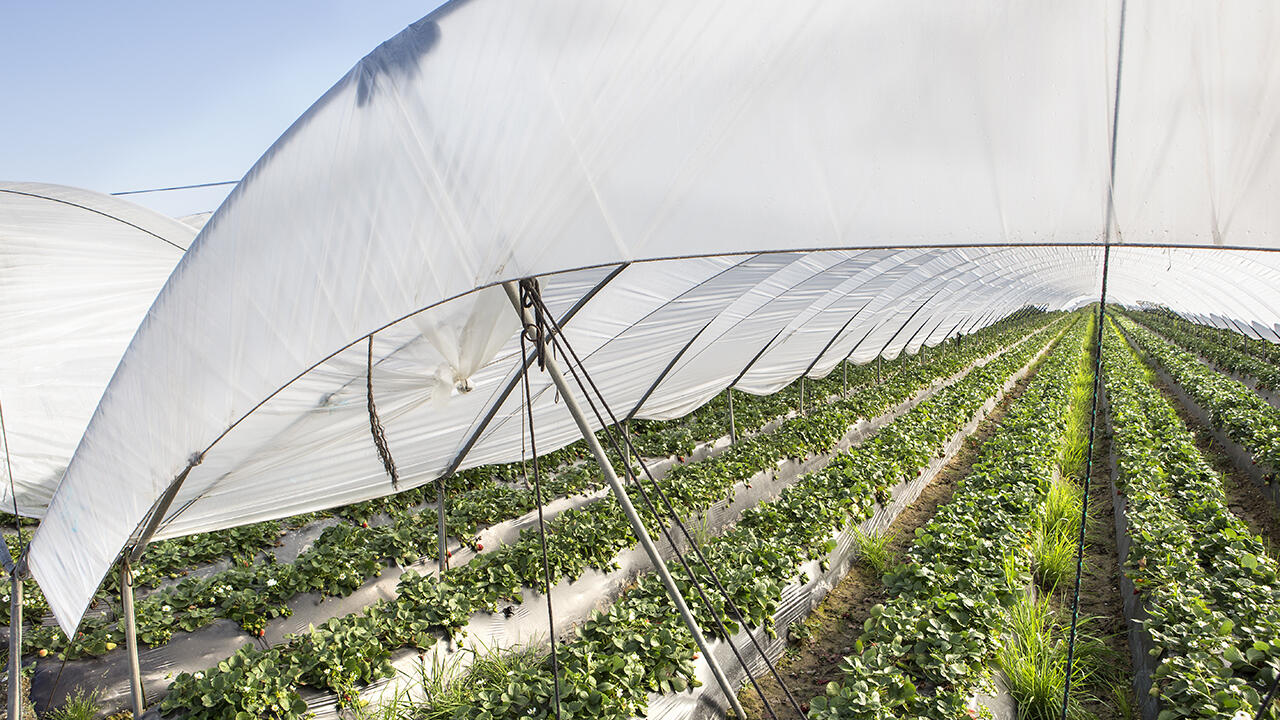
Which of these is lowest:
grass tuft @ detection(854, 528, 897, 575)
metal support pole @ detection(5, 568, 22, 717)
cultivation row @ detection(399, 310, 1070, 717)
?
grass tuft @ detection(854, 528, 897, 575)

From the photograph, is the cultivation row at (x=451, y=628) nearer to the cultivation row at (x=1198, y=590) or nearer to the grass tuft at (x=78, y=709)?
the grass tuft at (x=78, y=709)

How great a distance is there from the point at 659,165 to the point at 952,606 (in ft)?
11.8

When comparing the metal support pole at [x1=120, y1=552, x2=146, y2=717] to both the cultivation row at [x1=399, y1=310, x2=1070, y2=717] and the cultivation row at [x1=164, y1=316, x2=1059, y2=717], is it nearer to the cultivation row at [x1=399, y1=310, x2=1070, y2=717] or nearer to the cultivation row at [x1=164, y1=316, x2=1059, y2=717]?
the cultivation row at [x1=164, y1=316, x2=1059, y2=717]

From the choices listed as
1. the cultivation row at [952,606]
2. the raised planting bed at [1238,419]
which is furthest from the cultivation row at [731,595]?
the raised planting bed at [1238,419]

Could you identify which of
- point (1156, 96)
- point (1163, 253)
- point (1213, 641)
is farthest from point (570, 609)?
point (1163, 253)

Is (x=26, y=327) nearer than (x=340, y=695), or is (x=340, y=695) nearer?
(x=340, y=695)

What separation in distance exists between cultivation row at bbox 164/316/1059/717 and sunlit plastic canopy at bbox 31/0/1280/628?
100cm

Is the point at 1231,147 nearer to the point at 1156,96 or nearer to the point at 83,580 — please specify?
the point at 1156,96

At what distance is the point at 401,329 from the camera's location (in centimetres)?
252

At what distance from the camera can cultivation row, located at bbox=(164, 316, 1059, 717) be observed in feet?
10.3

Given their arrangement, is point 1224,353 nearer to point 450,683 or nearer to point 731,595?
point 731,595

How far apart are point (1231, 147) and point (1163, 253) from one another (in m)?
11.9

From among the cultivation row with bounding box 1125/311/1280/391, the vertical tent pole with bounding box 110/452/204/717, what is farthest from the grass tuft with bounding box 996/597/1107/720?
the cultivation row with bounding box 1125/311/1280/391

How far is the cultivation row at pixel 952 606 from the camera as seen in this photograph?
319cm
